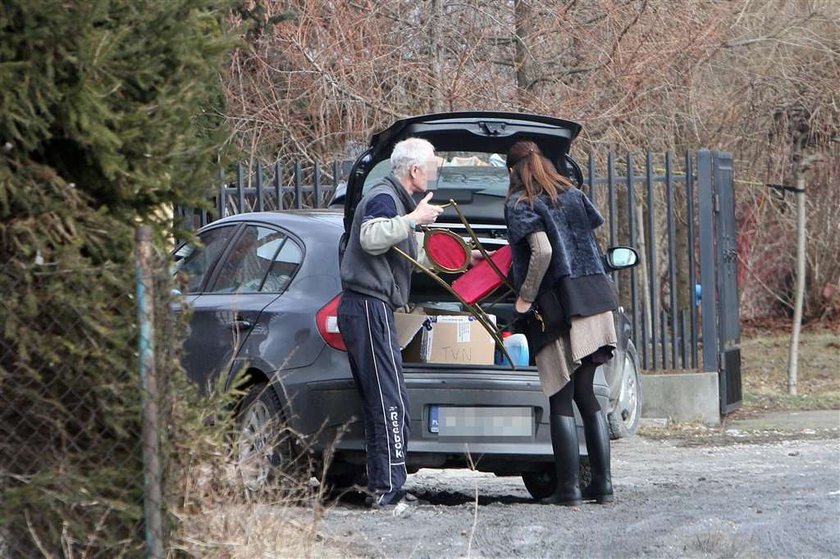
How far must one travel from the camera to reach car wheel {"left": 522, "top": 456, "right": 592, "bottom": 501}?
23.9 feet

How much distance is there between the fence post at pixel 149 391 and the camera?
451cm

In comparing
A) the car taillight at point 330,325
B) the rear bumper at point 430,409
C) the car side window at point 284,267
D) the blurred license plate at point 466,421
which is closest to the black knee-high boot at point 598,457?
the rear bumper at point 430,409

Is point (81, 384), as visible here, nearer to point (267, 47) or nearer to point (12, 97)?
point (12, 97)

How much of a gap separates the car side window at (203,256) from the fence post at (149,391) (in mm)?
3139

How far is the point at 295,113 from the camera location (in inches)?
509

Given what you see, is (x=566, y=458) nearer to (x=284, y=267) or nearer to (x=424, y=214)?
(x=424, y=214)

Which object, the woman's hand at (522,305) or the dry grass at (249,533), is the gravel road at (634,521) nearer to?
the dry grass at (249,533)

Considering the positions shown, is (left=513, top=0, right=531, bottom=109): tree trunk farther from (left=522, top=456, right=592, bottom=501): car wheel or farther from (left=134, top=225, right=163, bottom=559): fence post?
(left=134, top=225, right=163, bottom=559): fence post

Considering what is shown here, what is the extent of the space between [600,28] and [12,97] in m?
9.62

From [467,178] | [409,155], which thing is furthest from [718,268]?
[409,155]

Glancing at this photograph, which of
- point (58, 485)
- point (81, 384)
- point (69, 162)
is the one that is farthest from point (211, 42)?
point (58, 485)

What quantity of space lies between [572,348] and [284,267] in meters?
1.61

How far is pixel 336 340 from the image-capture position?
263 inches

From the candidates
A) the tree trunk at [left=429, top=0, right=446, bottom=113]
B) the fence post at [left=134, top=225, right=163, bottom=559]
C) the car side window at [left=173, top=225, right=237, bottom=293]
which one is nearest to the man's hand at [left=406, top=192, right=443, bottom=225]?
the car side window at [left=173, top=225, right=237, bottom=293]
